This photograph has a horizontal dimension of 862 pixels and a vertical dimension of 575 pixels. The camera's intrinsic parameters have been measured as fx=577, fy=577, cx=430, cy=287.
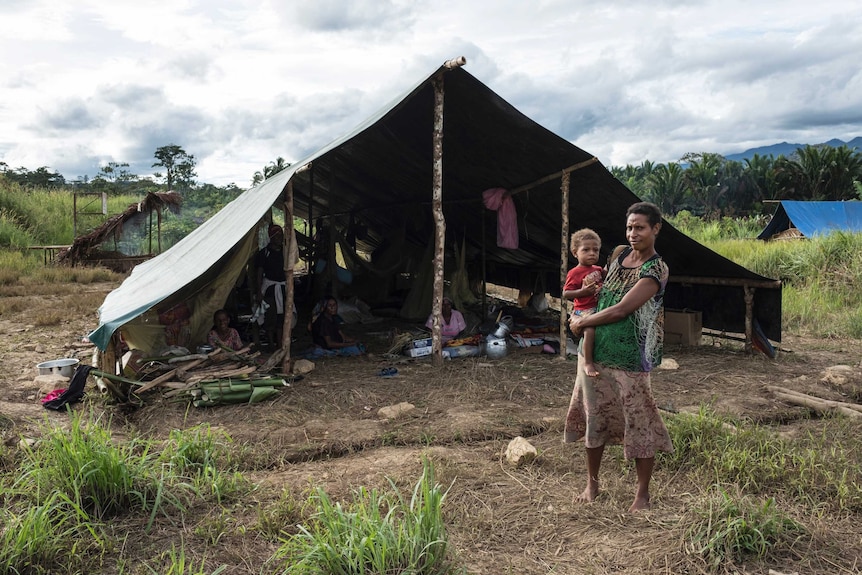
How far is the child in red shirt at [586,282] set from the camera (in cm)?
254

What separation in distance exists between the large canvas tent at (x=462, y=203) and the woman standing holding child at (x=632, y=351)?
282 cm

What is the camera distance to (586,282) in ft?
9.07

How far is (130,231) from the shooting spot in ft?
45.3

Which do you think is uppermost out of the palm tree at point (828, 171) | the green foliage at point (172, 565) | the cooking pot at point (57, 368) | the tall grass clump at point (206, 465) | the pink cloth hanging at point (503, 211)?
the palm tree at point (828, 171)

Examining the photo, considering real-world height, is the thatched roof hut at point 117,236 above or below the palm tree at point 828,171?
below

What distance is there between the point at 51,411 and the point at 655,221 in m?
4.18

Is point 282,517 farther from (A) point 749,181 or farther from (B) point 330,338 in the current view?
(A) point 749,181

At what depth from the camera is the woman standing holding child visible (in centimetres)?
240

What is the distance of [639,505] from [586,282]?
3.37ft

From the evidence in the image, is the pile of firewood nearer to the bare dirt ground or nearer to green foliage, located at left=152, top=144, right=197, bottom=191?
the bare dirt ground

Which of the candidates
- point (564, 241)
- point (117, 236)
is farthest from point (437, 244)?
point (117, 236)

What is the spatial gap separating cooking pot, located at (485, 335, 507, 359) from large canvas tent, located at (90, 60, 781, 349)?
4.58 ft

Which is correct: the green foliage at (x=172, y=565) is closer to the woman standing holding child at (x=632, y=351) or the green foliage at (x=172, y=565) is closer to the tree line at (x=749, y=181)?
the woman standing holding child at (x=632, y=351)

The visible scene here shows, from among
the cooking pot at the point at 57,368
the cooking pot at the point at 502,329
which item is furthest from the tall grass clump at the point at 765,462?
the cooking pot at the point at 57,368
